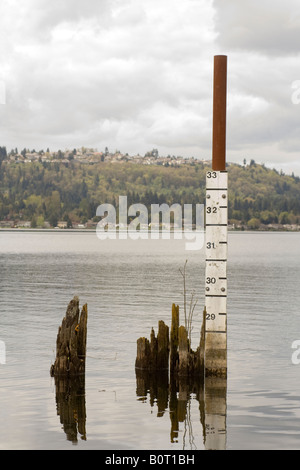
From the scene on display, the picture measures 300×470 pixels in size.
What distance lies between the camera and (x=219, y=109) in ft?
60.6

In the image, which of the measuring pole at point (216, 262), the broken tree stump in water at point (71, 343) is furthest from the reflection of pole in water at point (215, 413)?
the broken tree stump in water at point (71, 343)

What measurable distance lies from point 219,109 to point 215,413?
776 cm

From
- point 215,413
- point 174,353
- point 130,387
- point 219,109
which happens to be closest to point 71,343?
point 130,387

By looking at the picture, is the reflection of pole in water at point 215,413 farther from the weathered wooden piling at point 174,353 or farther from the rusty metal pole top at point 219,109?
the rusty metal pole top at point 219,109

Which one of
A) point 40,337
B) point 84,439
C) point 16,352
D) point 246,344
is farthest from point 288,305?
point 84,439

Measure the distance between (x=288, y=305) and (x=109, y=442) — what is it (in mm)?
31983

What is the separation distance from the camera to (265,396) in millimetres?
19047

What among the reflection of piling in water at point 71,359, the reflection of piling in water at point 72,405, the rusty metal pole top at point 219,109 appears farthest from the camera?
the rusty metal pole top at point 219,109

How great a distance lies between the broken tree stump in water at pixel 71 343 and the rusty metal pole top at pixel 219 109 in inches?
220

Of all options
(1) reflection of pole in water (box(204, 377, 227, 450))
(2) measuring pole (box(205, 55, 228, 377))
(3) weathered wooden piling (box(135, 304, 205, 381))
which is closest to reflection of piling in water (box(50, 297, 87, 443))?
(3) weathered wooden piling (box(135, 304, 205, 381))

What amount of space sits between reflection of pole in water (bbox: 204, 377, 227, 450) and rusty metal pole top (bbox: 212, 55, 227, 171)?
231 inches

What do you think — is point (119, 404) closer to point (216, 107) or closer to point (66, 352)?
point (66, 352)

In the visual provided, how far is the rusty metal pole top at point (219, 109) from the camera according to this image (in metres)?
18.3

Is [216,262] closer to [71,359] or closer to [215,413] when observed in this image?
[215,413]
